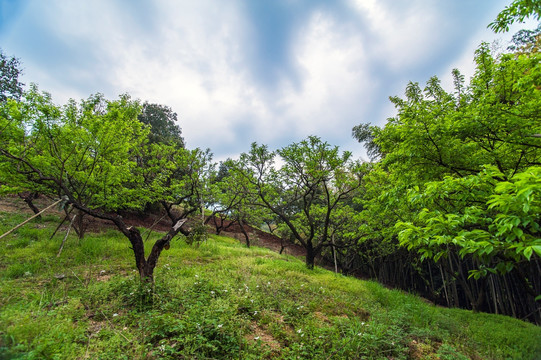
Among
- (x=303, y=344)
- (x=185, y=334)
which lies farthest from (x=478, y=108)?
(x=185, y=334)

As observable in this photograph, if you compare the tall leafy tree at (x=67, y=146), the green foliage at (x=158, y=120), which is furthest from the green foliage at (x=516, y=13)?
the green foliage at (x=158, y=120)

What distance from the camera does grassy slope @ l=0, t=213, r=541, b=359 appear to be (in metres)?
2.69

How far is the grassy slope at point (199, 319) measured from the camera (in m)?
2.69

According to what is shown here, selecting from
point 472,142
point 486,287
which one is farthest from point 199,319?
point 486,287

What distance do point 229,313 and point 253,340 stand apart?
65 centimetres

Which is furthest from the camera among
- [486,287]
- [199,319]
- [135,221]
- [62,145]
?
[135,221]

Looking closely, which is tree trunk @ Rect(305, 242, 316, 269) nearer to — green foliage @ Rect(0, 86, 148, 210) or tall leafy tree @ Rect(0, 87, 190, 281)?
tall leafy tree @ Rect(0, 87, 190, 281)

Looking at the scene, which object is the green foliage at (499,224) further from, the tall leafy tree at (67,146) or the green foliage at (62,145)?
the green foliage at (62,145)

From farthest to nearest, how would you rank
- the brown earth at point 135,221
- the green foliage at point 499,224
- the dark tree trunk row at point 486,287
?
the brown earth at point 135,221
the dark tree trunk row at point 486,287
the green foliage at point 499,224

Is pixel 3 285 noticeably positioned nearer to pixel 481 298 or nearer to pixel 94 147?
pixel 94 147

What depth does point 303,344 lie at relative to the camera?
317cm

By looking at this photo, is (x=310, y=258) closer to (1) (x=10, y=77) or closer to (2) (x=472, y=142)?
(2) (x=472, y=142)

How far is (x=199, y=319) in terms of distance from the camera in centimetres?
332

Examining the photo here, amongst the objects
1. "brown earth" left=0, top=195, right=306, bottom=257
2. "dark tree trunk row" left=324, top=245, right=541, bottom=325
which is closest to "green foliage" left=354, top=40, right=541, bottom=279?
"dark tree trunk row" left=324, top=245, right=541, bottom=325
